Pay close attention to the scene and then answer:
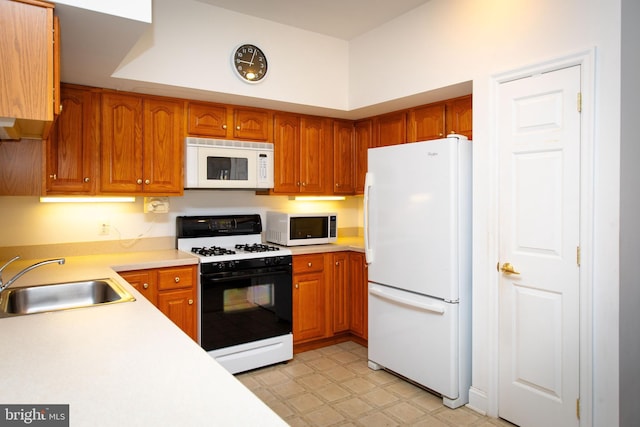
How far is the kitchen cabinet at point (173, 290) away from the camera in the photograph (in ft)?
9.78

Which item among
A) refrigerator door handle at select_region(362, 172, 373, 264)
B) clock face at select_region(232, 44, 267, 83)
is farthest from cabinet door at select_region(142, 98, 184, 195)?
refrigerator door handle at select_region(362, 172, 373, 264)

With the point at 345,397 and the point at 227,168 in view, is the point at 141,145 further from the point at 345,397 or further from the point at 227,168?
the point at 345,397

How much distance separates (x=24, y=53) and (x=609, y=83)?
8.59ft

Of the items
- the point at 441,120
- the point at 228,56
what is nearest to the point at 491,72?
the point at 441,120

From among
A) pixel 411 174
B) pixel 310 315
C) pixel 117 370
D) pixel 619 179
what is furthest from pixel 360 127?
pixel 117 370

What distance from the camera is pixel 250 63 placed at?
131 inches

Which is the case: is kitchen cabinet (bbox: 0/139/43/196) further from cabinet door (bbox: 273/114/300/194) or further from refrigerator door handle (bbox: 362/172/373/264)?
refrigerator door handle (bbox: 362/172/373/264)

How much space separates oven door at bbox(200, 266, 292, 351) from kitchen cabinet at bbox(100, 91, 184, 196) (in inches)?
32.6

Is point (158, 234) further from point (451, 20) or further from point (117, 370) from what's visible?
point (451, 20)

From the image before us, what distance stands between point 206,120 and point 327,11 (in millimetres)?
1265

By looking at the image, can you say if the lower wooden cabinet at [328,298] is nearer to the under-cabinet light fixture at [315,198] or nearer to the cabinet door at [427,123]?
the under-cabinet light fixture at [315,198]

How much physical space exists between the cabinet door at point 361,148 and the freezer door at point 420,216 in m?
0.88

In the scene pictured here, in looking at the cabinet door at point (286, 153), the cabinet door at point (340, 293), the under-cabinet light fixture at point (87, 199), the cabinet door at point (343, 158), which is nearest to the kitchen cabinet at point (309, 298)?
the cabinet door at point (340, 293)

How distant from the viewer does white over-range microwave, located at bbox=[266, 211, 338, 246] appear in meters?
3.79
